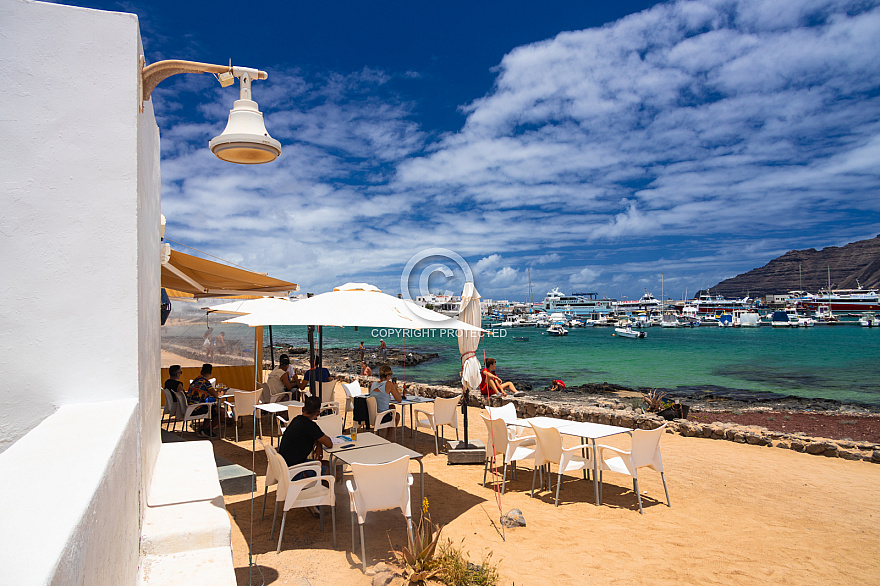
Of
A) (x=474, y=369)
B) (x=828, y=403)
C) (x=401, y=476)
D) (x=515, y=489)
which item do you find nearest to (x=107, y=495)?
(x=401, y=476)

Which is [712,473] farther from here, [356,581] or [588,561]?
[356,581]

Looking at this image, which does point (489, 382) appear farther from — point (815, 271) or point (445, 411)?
point (815, 271)

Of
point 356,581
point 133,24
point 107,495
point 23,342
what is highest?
point 133,24

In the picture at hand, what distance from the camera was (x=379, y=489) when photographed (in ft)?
13.8

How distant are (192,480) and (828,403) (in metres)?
21.7

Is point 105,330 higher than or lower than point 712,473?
higher

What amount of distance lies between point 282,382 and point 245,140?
24.2ft

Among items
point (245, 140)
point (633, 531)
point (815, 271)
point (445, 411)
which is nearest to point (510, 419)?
→ point (445, 411)

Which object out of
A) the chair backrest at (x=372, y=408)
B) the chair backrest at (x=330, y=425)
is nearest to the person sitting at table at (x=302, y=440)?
the chair backrest at (x=330, y=425)

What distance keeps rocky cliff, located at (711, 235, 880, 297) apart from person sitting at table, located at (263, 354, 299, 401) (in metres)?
177

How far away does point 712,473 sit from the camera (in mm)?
6812

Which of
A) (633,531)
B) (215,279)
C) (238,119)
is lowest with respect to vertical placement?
(633,531)

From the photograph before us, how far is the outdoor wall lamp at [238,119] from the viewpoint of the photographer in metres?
2.82

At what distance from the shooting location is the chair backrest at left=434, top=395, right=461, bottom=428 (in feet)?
25.2
